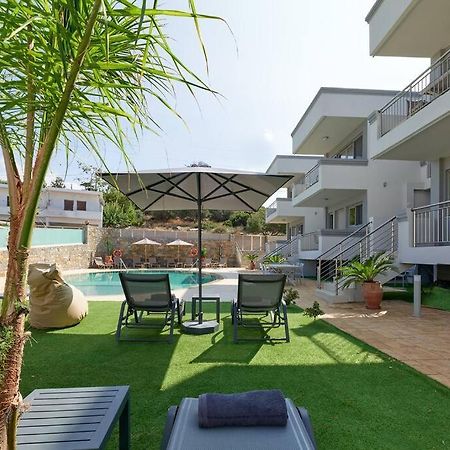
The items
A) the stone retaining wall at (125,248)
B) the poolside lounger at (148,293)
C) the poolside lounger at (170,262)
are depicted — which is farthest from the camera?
the poolside lounger at (170,262)

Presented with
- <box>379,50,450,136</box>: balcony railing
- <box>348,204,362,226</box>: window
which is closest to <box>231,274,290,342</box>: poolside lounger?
<box>379,50,450,136</box>: balcony railing

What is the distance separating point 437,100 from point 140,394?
8458 mm

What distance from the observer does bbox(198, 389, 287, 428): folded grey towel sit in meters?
1.98

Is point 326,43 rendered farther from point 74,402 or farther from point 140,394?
point 140,394

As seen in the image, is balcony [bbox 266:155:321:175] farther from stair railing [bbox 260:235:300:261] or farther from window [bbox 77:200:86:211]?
window [bbox 77:200:86:211]

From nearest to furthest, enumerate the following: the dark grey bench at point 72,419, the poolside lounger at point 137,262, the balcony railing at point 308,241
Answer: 1. the dark grey bench at point 72,419
2. the balcony railing at point 308,241
3. the poolside lounger at point 137,262

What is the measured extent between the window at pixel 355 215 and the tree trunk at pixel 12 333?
55.8ft

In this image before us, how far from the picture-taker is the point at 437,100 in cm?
820

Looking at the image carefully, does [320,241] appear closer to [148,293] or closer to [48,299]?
[148,293]

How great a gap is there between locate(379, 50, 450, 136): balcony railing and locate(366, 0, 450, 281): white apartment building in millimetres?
24

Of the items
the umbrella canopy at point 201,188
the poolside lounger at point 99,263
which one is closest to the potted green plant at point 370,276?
the umbrella canopy at point 201,188

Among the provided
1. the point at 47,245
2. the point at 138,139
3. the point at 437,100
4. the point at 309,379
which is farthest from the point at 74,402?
the point at 47,245

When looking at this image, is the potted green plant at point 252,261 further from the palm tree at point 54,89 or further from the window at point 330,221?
the palm tree at point 54,89

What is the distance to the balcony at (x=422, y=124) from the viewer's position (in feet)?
27.4
